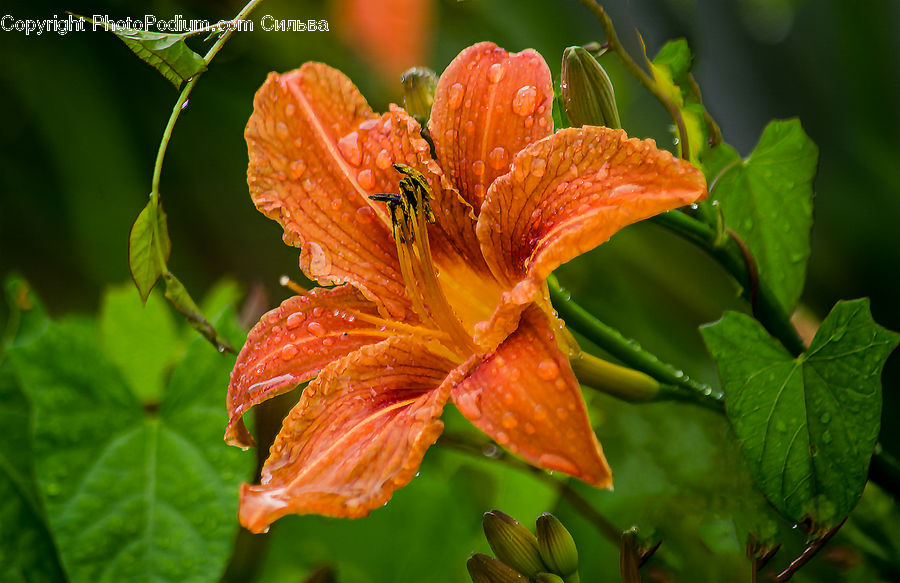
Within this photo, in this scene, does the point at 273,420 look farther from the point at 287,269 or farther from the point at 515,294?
the point at 287,269

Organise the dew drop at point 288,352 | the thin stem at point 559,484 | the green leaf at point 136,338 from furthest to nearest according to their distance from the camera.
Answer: the green leaf at point 136,338 < the thin stem at point 559,484 < the dew drop at point 288,352

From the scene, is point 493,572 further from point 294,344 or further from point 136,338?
Answer: point 136,338

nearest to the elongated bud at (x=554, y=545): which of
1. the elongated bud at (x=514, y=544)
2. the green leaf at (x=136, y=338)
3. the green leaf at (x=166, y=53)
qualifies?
the elongated bud at (x=514, y=544)

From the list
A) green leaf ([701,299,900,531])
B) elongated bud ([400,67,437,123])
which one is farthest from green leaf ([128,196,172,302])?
green leaf ([701,299,900,531])

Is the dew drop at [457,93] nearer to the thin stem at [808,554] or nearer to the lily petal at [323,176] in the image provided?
the lily petal at [323,176]

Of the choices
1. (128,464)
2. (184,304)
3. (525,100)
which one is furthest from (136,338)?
(525,100)

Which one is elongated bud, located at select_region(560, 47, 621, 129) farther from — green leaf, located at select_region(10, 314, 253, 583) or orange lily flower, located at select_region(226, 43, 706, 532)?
green leaf, located at select_region(10, 314, 253, 583)

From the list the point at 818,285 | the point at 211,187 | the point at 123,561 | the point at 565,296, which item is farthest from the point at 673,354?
the point at 211,187
